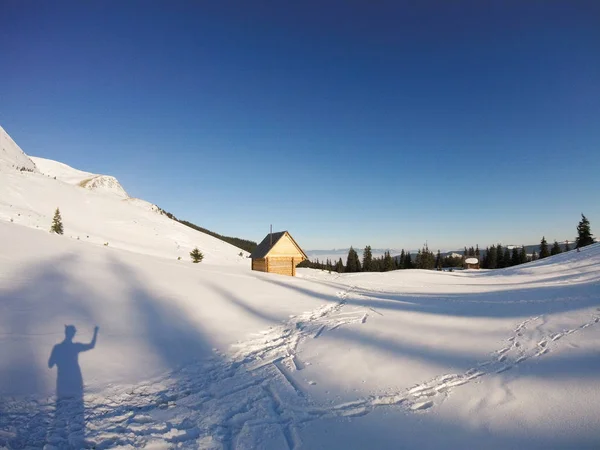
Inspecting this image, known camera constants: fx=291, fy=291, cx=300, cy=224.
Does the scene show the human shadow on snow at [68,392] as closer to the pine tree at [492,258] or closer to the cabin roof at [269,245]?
the cabin roof at [269,245]

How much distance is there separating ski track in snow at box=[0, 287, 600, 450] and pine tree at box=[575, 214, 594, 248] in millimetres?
70835

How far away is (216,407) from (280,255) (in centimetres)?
2387

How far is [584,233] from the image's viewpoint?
5797 cm

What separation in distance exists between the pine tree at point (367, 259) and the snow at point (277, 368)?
72579 millimetres

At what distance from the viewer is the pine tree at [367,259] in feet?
277

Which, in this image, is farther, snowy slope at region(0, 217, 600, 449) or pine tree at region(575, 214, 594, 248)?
pine tree at region(575, 214, 594, 248)

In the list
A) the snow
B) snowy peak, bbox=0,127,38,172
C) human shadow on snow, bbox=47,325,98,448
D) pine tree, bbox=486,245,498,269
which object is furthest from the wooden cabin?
pine tree, bbox=486,245,498,269

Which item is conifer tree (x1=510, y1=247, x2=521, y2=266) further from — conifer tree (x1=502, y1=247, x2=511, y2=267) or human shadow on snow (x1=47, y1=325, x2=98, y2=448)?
human shadow on snow (x1=47, y1=325, x2=98, y2=448)

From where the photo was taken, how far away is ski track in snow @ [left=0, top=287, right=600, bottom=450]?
161 inches

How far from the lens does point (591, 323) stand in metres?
7.61

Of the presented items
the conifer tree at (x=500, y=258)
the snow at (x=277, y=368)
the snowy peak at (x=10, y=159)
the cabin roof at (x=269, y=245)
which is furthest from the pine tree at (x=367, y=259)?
the snowy peak at (x=10, y=159)

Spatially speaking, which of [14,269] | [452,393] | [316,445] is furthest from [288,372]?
[14,269]

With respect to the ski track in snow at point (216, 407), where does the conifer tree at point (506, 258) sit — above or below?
above

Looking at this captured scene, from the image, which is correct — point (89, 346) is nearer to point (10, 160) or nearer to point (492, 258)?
point (492, 258)
